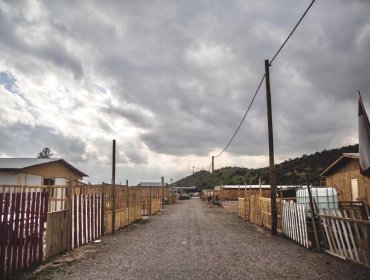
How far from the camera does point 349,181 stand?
26.9 metres

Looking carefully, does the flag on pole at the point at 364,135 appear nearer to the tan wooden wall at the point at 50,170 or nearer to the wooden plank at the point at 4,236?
the wooden plank at the point at 4,236

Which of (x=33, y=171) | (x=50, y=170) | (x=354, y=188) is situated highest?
(x=50, y=170)

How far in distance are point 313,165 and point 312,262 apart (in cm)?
8660

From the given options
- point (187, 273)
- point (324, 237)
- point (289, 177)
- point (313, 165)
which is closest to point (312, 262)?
point (324, 237)

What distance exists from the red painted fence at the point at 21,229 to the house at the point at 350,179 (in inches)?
792

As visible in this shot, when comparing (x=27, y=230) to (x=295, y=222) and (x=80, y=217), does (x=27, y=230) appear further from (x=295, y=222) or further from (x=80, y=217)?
(x=295, y=222)

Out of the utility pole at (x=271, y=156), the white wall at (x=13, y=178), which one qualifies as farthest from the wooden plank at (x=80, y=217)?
the white wall at (x=13, y=178)

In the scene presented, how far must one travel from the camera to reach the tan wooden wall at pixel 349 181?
24.1 metres

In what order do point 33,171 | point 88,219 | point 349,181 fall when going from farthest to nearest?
point 349,181 → point 33,171 → point 88,219

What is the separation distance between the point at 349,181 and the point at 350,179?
246 mm

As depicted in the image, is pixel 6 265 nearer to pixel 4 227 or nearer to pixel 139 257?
pixel 4 227

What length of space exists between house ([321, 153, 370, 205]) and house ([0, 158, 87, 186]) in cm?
2025

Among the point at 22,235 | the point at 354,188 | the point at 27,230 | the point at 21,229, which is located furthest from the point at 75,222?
the point at 354,188

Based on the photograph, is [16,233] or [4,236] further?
[16,233]
